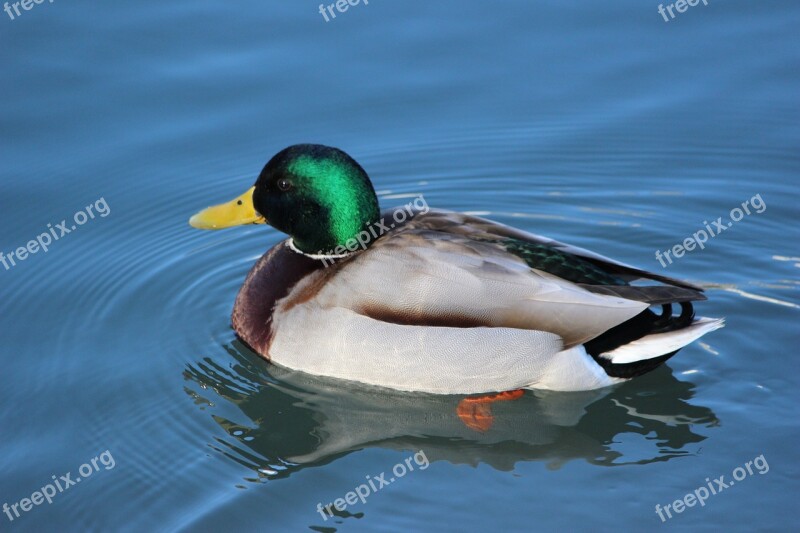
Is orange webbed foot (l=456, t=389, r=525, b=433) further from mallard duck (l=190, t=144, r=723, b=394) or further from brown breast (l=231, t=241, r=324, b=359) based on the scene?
brown breast (l=231, t=241, r=324, b=359)

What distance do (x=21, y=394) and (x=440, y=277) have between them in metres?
2.72

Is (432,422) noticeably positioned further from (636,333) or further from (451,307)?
(636,333)

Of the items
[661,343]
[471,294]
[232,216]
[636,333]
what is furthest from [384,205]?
[661,343]

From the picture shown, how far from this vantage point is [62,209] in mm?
9594

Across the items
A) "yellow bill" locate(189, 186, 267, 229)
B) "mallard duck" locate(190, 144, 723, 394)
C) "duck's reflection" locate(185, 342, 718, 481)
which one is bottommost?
"duck's reflection" locate(185, 342, 718, 481)

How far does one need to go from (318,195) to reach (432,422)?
5.26 ft

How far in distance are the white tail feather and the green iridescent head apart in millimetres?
1773

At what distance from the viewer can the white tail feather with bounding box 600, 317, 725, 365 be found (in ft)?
23.6

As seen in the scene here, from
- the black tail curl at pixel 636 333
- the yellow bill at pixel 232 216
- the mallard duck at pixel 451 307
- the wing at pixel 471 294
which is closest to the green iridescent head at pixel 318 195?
the mallard duck at pixel 451 307

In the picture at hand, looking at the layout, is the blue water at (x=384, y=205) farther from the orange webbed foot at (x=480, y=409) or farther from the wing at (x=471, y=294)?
the wing at (x=471, y=294)

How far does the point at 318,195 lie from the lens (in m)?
7.68

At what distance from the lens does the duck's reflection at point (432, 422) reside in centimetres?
691

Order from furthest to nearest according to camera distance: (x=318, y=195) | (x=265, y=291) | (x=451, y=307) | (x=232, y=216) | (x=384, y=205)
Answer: (x=384, y=205), (x=232, y=216), (x=265, y=291), (x=318, y=195), (x=451, y=307)

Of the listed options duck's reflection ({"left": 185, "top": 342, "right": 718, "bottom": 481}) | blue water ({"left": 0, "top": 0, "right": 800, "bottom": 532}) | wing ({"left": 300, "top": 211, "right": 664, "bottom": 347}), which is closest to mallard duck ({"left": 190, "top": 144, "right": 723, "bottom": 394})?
wing ({"left": 300, "top": 211, "right": 664, "bottom": 347})
